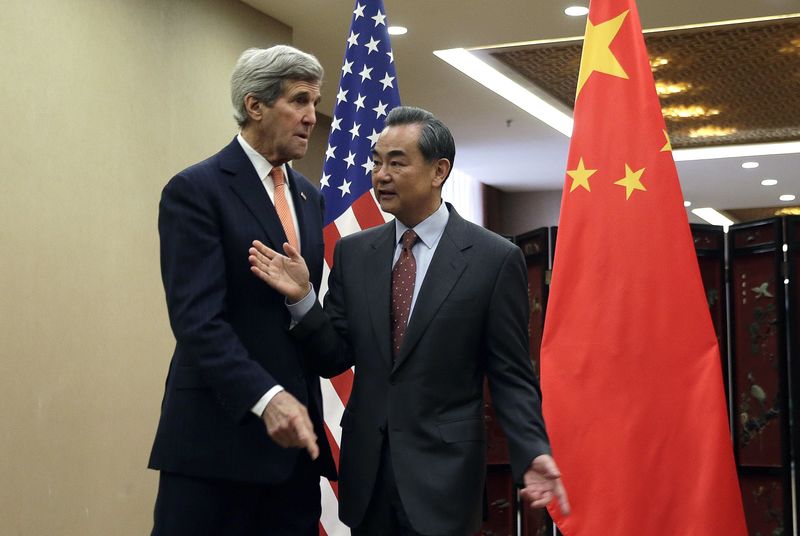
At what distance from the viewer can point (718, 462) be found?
337cm

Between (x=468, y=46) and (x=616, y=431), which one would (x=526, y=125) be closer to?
(x=468, y=46)

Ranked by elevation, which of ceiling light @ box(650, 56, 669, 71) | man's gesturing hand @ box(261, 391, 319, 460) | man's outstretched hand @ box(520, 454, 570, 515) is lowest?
man's outstretched hand @ box(520, 454, 570, 515)

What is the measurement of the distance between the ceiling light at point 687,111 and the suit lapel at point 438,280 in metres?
7.60

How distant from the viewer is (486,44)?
7.58 metres

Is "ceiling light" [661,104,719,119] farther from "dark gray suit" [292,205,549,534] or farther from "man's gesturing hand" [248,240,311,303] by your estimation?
"man's gesturing hand" [248,240,311,303]

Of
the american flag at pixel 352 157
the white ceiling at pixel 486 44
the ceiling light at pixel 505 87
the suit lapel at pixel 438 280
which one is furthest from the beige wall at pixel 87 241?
the suit lapel at pixel 438 280

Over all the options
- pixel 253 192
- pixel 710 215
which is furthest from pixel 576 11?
pixel 710 215

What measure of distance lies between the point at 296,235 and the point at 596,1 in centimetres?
165

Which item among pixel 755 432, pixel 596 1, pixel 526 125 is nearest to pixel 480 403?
pixel 596 1

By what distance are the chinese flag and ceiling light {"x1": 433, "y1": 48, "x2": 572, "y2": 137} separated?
4.51 meters

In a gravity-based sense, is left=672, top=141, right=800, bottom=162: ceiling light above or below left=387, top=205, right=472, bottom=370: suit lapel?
above

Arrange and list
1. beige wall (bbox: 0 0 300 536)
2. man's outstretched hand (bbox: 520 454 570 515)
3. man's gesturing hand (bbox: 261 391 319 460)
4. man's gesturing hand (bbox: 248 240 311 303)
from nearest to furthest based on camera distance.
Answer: man's gesturing hand (bbox: 261 391 319 460) → man's gesturing hand (bbox: 248 240 311 303) → man's outstretched hand (bbox: 520 454 570 515) → beige wall (bbox: 0 0 300 536)

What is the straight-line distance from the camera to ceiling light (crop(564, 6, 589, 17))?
263 inches

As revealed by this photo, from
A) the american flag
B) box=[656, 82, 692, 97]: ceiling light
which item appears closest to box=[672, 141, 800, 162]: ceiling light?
box=[656, 82, 692, 97]: ceiling light
